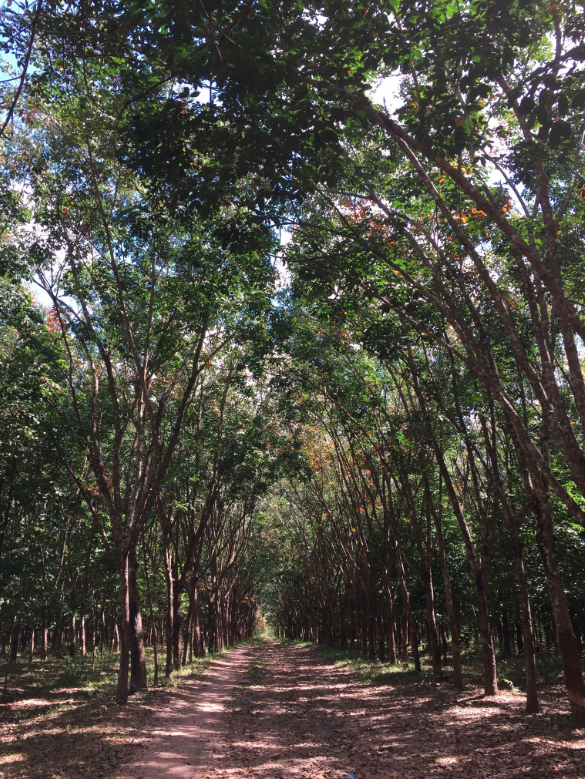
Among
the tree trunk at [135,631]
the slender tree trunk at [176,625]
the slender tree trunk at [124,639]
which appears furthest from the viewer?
the slender tree trunk at [176,625]

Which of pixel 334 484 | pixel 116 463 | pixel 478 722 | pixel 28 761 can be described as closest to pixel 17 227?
pixel 116 463

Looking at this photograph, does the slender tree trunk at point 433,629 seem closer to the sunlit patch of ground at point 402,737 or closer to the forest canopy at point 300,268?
the forest canopy at point 300,268

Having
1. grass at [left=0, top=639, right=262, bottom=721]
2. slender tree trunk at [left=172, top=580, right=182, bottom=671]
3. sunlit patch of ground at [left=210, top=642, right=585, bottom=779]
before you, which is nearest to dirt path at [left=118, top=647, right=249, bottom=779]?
sunlit patch of ground at [left=210, top=642, right=585, bottom=779]

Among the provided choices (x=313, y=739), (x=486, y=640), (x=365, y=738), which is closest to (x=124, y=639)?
(x=313, y=739)

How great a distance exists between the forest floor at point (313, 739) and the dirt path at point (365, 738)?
2 cm

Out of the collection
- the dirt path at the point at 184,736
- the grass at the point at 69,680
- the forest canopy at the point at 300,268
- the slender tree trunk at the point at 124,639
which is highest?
the forest canopy at the point at 300,268

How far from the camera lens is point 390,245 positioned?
960cm

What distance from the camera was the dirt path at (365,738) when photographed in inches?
297

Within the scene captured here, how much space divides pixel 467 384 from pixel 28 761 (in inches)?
440

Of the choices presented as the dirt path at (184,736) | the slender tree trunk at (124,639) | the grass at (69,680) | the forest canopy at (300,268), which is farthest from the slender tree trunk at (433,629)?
the slender tree trunk at (124,639)

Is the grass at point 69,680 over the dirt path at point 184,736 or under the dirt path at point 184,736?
under

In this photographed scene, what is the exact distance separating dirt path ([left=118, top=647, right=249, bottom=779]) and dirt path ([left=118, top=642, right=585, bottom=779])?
0.02 m

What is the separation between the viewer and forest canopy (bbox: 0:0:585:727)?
5754 millimetres

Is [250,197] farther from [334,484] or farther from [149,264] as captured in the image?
[334,484]
